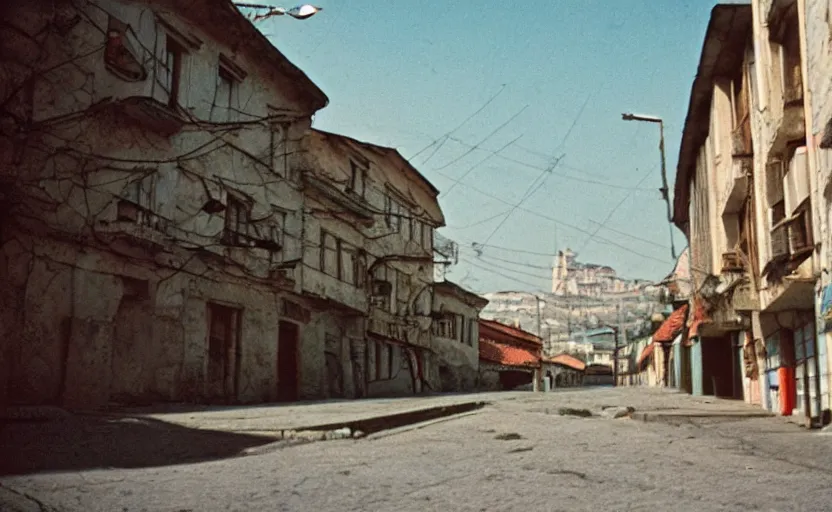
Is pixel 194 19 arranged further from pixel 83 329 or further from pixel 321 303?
pixel 321 303

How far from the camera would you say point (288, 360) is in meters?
24.3

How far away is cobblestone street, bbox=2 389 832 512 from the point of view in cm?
497

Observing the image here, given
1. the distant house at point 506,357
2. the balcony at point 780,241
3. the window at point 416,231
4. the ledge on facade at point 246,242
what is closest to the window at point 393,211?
the window at point 416,231

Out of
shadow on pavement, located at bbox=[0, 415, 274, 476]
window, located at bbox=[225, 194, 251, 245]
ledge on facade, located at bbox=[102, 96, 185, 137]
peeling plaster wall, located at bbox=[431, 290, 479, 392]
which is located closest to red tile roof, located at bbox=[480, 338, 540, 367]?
peeling plaster wall, located at bbox=[431, 290, 479, 392]

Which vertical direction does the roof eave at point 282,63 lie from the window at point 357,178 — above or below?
above

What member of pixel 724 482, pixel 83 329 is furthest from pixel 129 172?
pixel 724 482

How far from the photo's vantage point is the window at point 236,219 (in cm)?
2051

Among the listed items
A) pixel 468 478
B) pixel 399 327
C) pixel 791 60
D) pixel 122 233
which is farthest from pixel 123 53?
pixel 399 327

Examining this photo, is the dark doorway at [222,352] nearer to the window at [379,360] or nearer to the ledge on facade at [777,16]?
the window at [379,360]

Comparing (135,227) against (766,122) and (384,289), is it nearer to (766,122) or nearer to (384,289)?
(766,122)

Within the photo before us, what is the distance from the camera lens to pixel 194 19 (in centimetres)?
1958

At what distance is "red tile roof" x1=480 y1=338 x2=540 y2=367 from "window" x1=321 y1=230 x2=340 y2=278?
71.0ft

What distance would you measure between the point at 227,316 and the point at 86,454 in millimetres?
13454

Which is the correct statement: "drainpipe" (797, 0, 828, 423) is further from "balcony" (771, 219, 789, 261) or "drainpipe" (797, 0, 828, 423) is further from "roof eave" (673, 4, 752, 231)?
"roof eave" (673, 4, 752, 231)
